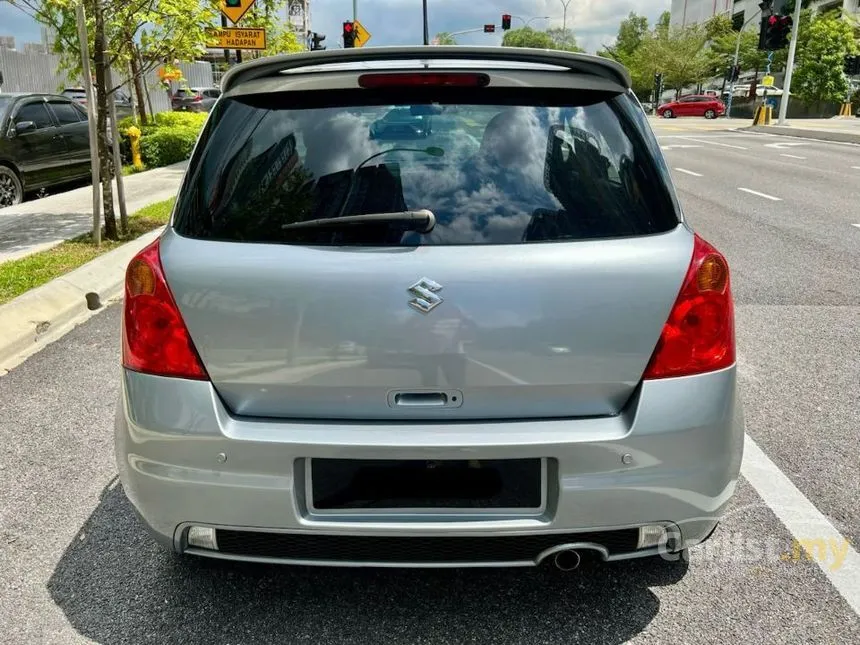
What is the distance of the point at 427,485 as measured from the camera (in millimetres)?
2143

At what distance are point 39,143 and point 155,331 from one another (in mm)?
11144

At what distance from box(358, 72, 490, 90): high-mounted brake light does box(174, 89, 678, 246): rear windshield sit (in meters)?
0.04

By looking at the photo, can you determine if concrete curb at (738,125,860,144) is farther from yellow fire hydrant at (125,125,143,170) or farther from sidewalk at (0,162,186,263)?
Answer: sidewalk at (0,162,186,263)

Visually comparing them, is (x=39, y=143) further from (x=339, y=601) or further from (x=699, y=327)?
(x=699, y=327)

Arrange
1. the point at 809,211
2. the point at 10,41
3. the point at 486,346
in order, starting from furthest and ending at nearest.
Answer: the point at 10,41, the point at 809,211, the point at 486,346

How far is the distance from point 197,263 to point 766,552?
2.22 metres

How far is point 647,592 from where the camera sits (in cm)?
260

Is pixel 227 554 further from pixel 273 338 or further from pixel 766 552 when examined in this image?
pixel 766 552

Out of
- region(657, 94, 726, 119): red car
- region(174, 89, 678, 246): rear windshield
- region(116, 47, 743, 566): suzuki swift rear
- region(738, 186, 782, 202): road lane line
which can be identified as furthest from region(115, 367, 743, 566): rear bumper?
region(657, 94, 726, 119): red car

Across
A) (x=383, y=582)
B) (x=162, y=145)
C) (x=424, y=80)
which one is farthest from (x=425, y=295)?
(x=162, y=145)

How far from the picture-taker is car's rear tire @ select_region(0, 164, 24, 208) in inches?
429

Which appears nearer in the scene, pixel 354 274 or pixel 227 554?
pixel 354 274

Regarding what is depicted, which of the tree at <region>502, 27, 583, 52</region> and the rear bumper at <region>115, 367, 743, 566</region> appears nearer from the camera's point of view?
the rear bumper at <region>115, 367, 743, 566</region>

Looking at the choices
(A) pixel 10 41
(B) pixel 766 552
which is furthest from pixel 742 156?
(A) pixel 10 41
